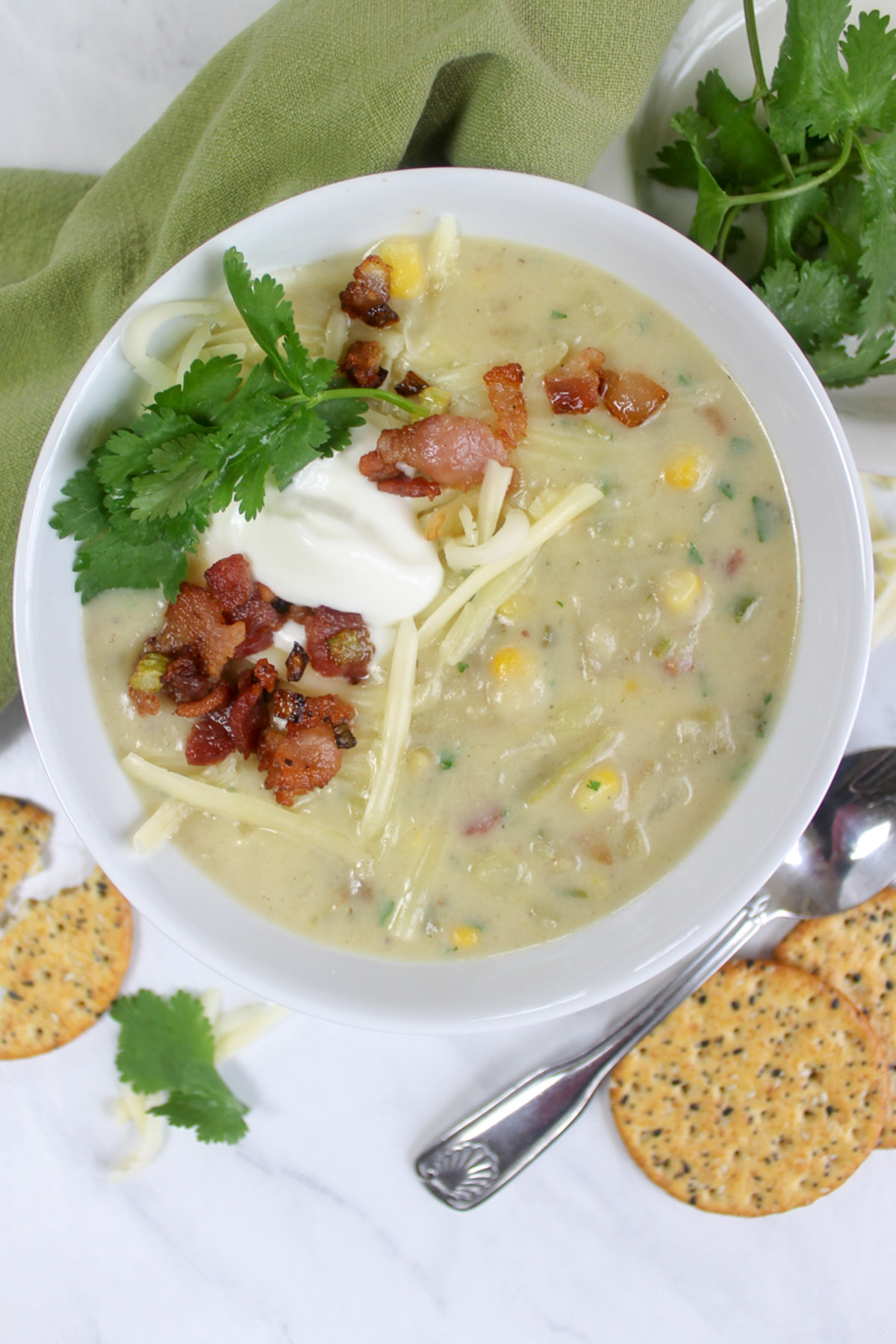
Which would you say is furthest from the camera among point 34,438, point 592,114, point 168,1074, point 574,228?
point 168,1074

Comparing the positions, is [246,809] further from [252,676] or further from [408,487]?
[408,487]

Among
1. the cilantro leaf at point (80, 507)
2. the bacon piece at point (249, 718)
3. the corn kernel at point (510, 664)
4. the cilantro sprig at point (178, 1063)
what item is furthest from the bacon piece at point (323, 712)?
the cilantro sprig at point (178, 1063)

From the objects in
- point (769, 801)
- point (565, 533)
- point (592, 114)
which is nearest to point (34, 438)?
point (565, 533)

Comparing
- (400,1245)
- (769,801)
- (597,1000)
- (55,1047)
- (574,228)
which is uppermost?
(574,228)

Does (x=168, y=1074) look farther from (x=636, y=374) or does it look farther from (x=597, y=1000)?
(x=636, y=374)

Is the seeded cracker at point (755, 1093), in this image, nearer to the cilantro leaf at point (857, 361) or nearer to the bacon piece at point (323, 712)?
the bacon piece at point (323, 712)

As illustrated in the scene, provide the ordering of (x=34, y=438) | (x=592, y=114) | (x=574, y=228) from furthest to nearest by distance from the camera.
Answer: (x=34, y=438) → (x=592, y=114) → (x=574, y=228)
